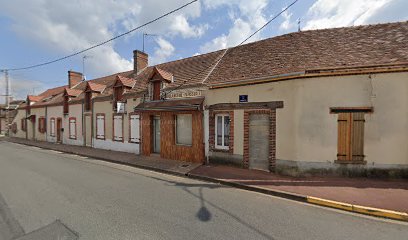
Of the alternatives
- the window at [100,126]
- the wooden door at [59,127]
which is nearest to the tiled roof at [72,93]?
the wooden door at [59,127]

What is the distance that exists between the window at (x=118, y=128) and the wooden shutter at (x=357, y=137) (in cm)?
1222

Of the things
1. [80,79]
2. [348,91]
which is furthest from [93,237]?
[80,79]

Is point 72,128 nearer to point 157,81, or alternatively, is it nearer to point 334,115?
point 157,81

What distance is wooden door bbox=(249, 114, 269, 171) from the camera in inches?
328

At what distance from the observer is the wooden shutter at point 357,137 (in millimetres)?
7160

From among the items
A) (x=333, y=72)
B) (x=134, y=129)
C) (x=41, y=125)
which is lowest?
(x=41, y=125)

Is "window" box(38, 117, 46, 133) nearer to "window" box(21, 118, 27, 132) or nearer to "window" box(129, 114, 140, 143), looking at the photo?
"window" box(21, 118, 27, 132)

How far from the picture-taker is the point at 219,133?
9.63m

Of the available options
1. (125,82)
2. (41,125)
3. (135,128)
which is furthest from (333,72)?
(41,125)

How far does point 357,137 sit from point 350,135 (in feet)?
0.74

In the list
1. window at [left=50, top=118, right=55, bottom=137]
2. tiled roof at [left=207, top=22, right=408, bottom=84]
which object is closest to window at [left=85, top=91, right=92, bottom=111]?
window at [left=50, top=118, right=55, bottom=137]

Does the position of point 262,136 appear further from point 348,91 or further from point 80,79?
point 80,79

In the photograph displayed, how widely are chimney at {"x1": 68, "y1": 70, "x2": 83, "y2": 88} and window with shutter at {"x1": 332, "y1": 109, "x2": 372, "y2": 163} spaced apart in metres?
24.5

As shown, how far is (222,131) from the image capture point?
9531 mm
